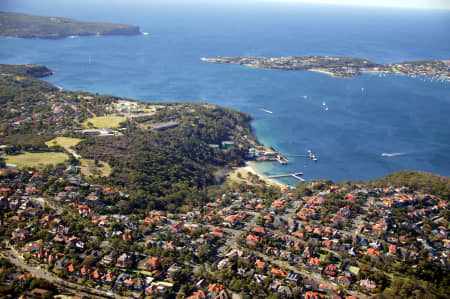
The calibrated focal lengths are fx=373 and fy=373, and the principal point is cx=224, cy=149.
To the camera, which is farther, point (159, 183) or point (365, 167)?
point (365, 167)

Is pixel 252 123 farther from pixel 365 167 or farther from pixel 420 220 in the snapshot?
pixel 420 220

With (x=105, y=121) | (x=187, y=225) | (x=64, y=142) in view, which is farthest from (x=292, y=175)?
(x=64, y=142)

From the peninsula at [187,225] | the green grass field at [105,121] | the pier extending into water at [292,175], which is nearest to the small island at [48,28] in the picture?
the green grass field at [105,121]

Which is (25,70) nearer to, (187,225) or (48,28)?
(187,225)

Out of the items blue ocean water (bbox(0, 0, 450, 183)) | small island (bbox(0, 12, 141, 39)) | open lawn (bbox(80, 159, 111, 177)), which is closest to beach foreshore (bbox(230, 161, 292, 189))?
blue ocean water (bbox(0, 0, 450, 183))

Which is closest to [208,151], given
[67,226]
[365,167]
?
[365,167]
